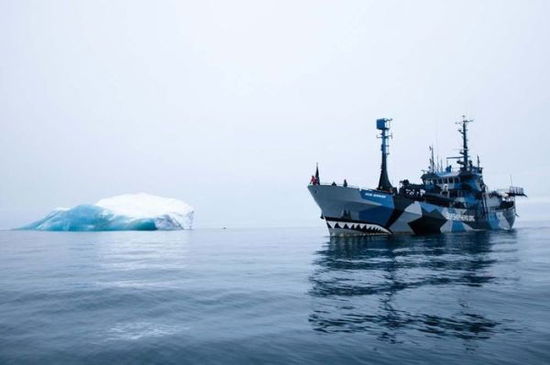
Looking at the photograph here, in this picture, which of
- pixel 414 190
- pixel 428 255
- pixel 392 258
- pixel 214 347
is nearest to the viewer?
pixel 214 347

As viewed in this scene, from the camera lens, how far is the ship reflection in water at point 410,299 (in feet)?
32.0

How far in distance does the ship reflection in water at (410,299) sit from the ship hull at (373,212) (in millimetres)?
23727

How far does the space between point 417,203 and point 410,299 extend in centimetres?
3973

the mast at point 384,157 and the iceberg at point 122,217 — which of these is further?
the iceberg at point 122,217

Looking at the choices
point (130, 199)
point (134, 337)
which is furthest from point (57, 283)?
point (130, 199)

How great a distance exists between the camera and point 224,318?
434 inches

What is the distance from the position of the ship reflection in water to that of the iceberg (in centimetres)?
8455

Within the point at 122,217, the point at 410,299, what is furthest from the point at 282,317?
the point at 122,217

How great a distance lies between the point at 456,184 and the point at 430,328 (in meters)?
59.4

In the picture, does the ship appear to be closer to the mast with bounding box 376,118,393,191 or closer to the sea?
the mast with bounding box 376,118,393,191

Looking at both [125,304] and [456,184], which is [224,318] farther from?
[456,184]

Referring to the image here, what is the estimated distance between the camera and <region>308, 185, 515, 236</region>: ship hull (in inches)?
1863

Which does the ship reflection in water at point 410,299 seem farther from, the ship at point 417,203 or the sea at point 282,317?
the ship at point 417,203

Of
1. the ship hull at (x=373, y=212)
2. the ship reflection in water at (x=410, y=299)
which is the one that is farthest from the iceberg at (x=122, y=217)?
the ship reflection in water at (x=410, y=299)
